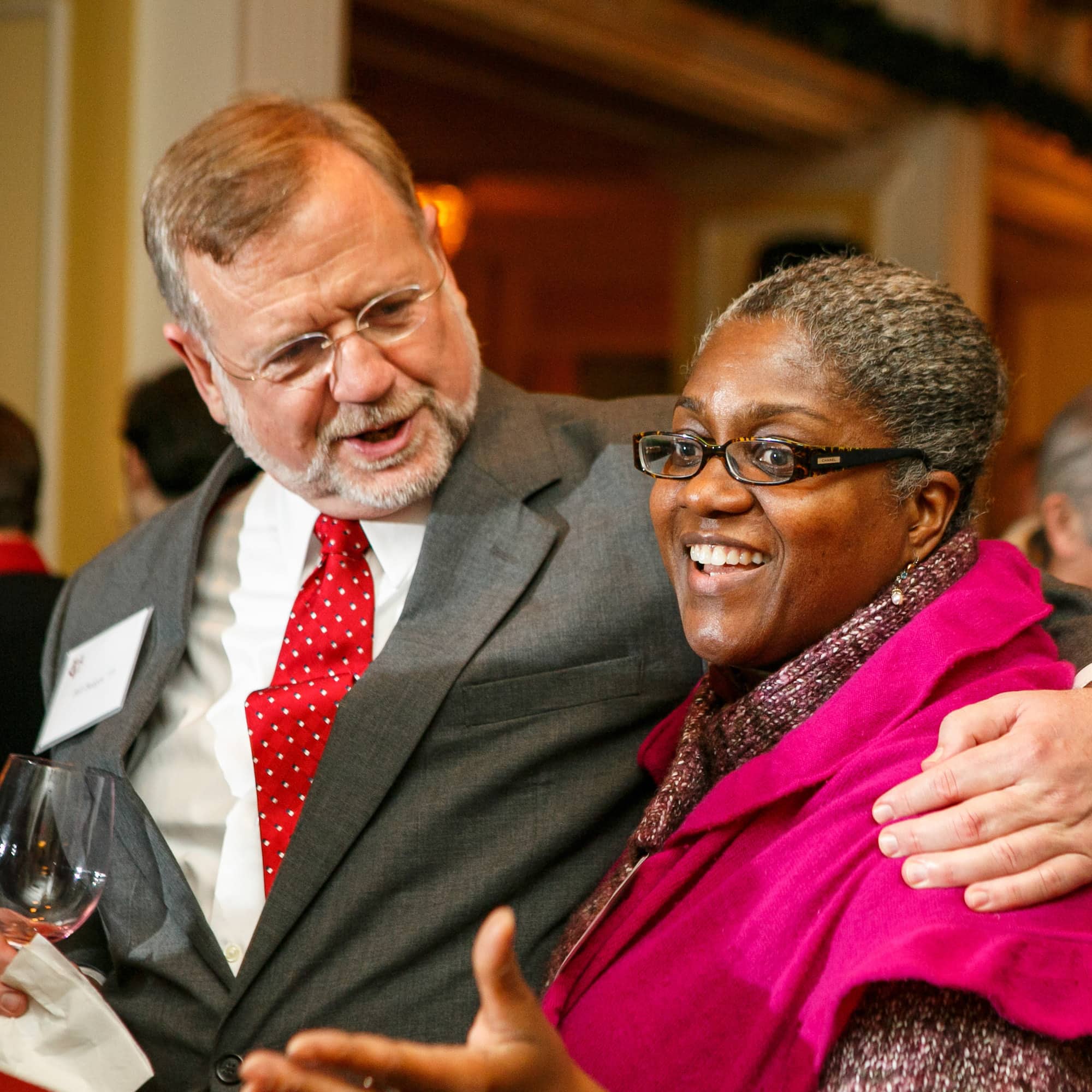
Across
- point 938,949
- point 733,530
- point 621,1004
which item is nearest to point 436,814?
point 621,1004

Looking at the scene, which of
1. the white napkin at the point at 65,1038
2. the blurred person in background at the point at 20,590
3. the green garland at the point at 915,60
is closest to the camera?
the white napkin at the point at 65,1038

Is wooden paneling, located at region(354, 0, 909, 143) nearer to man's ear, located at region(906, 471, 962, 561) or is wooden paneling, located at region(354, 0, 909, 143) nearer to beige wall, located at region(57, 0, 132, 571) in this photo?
beige wall, located at region(57, 0, 132, 571)

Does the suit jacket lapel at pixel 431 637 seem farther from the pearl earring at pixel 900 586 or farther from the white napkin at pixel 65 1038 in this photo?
the pearl earring at pixel 900 586

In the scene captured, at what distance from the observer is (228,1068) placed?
171 centimetres

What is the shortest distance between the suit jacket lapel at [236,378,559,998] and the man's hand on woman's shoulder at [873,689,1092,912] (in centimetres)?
70

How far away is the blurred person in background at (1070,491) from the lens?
242cm

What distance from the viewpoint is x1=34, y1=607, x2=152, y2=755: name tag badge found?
2.04 metres

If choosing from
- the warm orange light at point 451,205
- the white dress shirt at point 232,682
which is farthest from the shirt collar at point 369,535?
the warm orange light at point 451,205

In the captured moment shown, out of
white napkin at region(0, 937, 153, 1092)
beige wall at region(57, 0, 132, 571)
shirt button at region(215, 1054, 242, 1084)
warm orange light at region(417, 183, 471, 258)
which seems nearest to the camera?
white napkin at region(0, 937, 153, 1092)

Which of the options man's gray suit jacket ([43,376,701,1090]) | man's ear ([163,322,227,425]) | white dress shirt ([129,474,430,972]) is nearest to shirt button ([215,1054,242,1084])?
man's gray suit jacket ([43,376,701,1090])

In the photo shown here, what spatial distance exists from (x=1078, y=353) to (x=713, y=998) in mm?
7725

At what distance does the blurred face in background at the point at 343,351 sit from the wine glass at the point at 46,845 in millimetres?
585

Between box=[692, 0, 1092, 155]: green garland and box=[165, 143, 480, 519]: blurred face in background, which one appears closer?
box=[165, 143, 480, 519]: blurred face in background

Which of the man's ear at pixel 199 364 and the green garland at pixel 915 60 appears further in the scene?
the green garland at pixel 915 60
